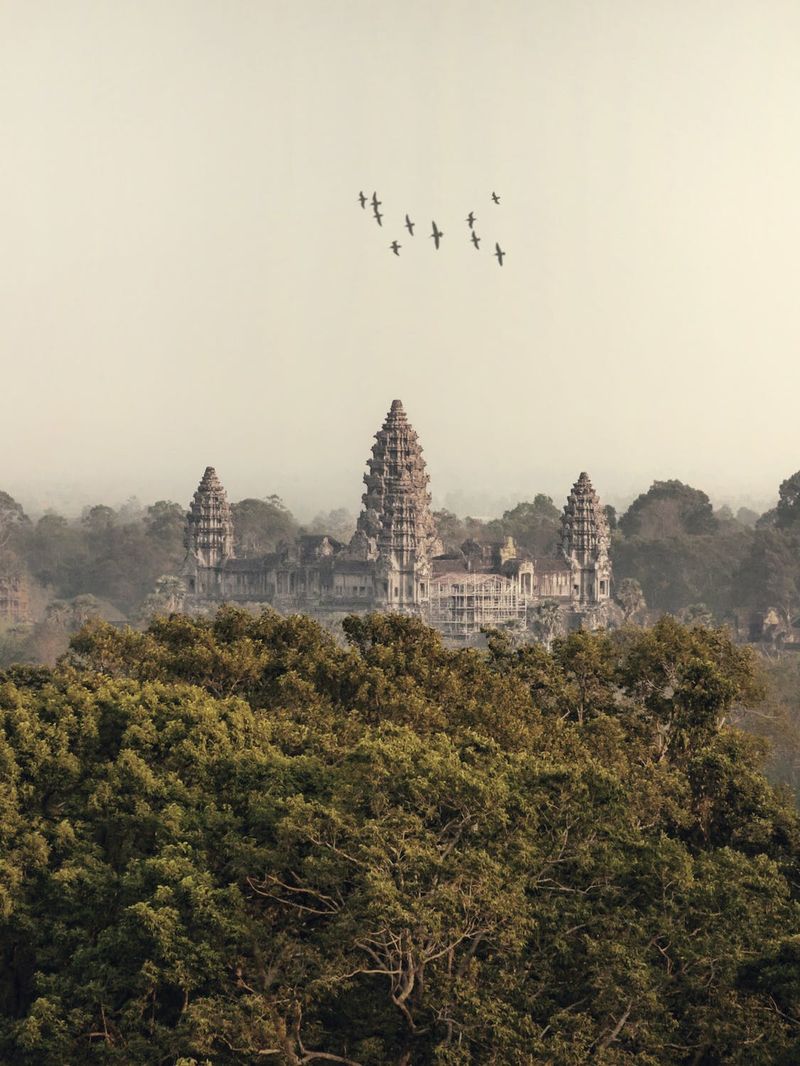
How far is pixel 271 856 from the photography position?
1766 inches

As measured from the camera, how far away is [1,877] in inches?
1858

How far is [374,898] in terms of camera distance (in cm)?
4284

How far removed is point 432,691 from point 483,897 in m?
15.7

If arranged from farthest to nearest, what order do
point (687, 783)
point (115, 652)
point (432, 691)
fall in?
point (115, 652), point (432, 691), point (687, 783)

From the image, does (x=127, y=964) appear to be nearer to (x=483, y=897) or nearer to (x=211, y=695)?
(x=483, y=897)

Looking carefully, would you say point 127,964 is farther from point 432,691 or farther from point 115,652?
point 115,652

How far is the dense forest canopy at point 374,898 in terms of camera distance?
42.5 m

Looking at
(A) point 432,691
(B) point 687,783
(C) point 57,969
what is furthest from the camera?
(A) point 432,691

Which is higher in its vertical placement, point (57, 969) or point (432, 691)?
point (432, 691)

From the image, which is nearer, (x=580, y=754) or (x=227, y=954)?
(x=227, y=954)

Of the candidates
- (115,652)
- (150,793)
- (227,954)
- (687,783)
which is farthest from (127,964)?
(115,652)

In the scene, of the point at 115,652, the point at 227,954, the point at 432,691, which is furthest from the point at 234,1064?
the point at 115,652

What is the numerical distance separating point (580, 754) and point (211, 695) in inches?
383

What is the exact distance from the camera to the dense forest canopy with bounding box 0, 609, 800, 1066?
140 ft
